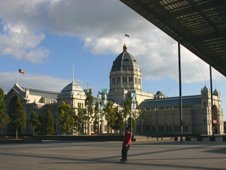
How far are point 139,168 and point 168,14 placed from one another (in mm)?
21870

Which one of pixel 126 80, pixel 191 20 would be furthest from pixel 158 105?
pixel 191 20

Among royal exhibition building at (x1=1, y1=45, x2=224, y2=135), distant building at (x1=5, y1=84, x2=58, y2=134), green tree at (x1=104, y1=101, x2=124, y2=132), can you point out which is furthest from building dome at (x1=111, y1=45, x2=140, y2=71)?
green tree at (x1=104, y1=101, x2=124, y2=132)

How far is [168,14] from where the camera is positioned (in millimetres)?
35844

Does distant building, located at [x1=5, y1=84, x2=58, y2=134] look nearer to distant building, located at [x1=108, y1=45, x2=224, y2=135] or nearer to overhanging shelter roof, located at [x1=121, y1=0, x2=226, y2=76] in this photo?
distant building, located at [x1=108, y1=45, x2=224, y2=135]

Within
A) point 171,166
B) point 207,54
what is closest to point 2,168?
point 171,166

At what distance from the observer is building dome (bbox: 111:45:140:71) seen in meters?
167

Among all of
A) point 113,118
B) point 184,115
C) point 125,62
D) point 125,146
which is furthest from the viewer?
point 125,62

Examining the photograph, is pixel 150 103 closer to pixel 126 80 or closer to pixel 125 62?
pixel 126 80

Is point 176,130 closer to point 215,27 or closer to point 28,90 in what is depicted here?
point 28,90

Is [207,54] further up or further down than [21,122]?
further up

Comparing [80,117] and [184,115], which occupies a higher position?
[184,115]

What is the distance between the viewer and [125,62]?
169125 mm

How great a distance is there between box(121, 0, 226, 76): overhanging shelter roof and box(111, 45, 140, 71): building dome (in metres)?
114

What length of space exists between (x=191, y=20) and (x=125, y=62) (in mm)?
130320
